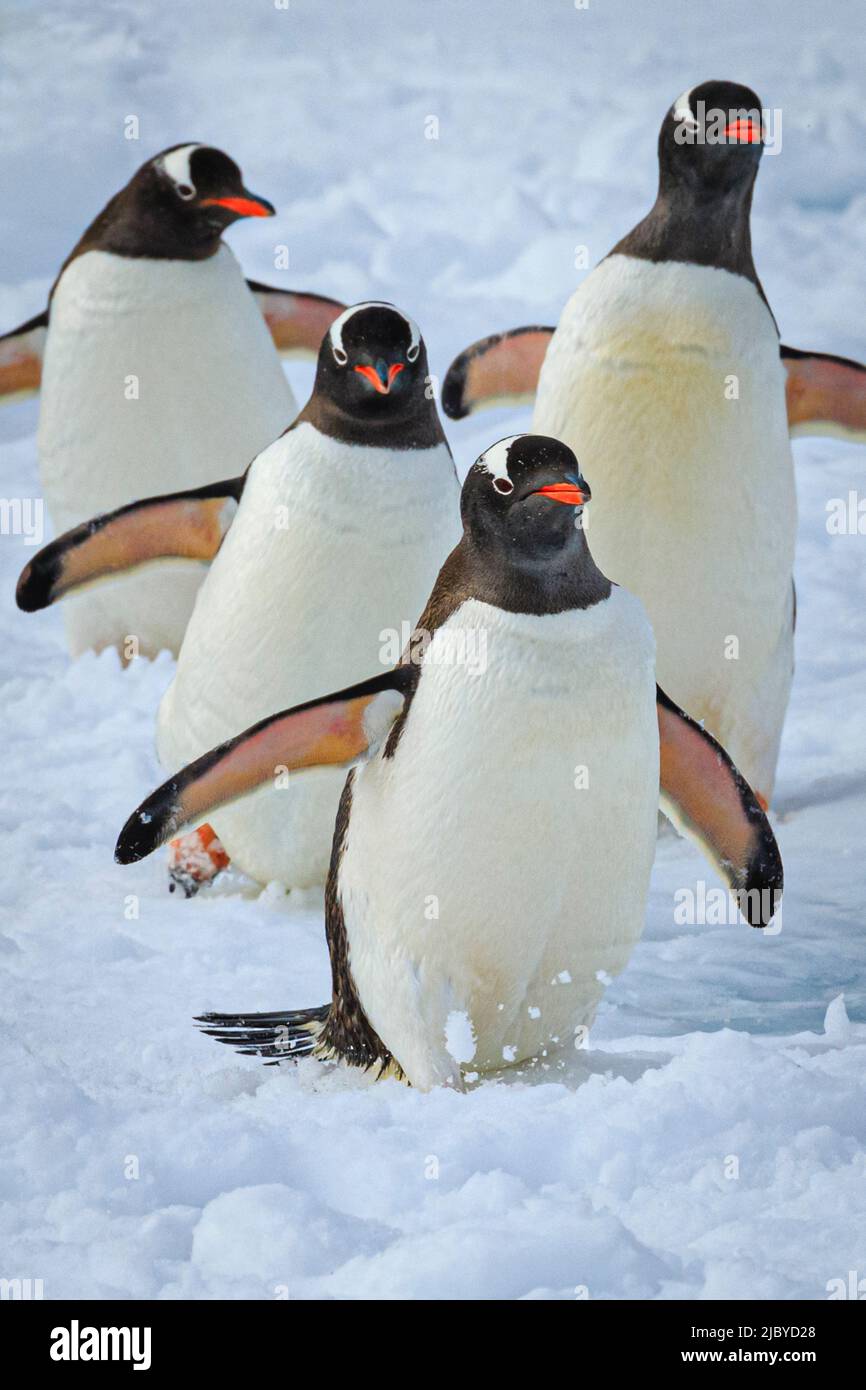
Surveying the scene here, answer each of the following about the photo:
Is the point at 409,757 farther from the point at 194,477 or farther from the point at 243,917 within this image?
the point at 194,477

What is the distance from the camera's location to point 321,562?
2.71 meters

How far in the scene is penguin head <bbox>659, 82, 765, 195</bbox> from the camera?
2965 millimetres

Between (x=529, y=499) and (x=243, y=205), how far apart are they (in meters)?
1.65

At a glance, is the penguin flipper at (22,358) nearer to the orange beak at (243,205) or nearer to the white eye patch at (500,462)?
the orange beak at (243,205)

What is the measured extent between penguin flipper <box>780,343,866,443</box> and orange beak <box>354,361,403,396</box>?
0.96 metres

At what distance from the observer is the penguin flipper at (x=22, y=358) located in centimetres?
397

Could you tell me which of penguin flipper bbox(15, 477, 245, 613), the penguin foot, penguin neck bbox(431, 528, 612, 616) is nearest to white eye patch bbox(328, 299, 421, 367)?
penguin flipper bbox(15, 477, 245, 613)

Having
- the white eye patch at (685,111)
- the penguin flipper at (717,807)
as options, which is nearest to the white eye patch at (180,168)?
the white eye patch at (685,111)

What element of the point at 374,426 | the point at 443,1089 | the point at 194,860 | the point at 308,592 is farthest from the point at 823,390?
the point at 443,1089

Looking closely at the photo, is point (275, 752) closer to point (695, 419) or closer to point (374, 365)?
point (374, 365)

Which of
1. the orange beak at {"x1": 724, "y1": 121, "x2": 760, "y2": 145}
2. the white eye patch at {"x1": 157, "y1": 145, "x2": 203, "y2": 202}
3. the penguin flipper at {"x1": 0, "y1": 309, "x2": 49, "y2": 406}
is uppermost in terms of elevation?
the white eye patch at {"x1": 157, "y1": 145, "x2": 203, "y2": 202}

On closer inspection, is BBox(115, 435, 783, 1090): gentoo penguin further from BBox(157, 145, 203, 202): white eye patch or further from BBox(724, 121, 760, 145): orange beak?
BBox(157, 145, 203, 202): white eye patch

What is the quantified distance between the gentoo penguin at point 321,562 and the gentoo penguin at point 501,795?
449mm

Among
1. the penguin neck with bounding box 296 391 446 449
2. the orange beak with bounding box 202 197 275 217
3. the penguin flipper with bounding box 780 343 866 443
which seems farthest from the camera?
the orange beak with bounding box 202 197 275 217
